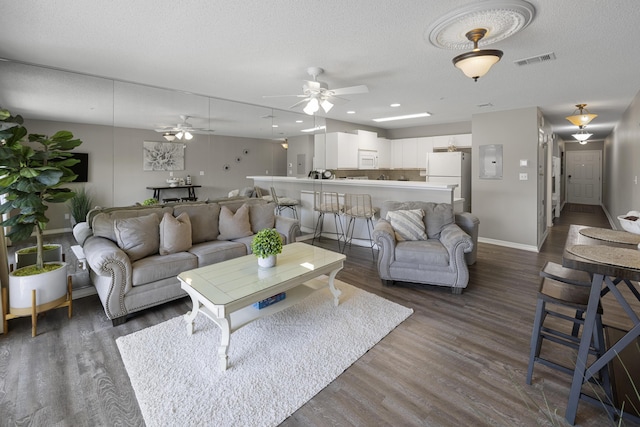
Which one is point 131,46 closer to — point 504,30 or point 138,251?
point 138,251

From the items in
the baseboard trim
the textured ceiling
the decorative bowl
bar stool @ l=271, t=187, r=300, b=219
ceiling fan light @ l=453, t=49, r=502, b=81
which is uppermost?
the textured ceiling

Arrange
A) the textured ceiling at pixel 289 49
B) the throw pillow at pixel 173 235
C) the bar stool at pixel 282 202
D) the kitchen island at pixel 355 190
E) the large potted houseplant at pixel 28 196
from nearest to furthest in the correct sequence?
the textured ceiling at pixel 289 49
the large potted houseplant at pixel 28 196
the throw pillow at pixel 173 235
the kitchen island at pixel 355 190
the bar stool at pixel 282 202

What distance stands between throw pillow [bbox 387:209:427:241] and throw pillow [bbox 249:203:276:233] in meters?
1.68

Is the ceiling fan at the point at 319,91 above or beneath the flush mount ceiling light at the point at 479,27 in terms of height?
beneath

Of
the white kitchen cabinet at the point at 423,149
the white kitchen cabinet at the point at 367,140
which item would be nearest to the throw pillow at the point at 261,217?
the white kitchen cabinet at the point at 367,140

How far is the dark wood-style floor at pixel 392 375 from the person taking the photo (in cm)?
178

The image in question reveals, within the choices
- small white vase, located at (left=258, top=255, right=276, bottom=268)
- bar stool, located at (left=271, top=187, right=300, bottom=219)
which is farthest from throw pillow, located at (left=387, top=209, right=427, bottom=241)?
bar stool, located at (left=271, top=187, right=300, bottom=219)

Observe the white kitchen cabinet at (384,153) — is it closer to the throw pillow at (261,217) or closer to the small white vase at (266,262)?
the throw pillow at (261,217)

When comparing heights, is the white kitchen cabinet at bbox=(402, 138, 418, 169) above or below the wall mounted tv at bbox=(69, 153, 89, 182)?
above

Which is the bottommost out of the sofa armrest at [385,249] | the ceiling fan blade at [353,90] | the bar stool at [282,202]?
the sofa armrest at [385,249]

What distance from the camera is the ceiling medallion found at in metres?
2.07

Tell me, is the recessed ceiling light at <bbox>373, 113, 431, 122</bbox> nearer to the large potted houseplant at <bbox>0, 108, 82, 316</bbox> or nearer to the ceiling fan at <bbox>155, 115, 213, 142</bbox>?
the ceiling fan at <bbox>155, 115, 213, 142</bbox>

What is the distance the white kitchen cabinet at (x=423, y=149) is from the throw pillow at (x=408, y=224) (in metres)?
3.79

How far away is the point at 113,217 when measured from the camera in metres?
3.32
